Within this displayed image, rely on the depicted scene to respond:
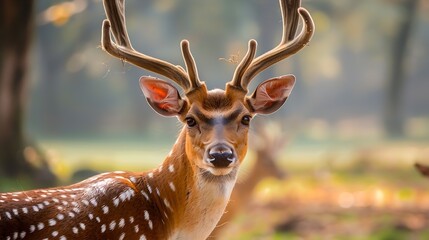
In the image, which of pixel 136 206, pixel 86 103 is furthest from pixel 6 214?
pixel 86 103

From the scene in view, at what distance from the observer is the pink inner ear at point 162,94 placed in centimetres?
409

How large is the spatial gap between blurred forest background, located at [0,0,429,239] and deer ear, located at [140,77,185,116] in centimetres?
816

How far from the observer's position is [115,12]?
14.2 feet

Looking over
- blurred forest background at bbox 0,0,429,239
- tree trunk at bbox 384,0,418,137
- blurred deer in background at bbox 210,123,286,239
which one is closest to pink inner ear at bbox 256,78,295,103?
blurred deer in background at bbox 210,123,286,239

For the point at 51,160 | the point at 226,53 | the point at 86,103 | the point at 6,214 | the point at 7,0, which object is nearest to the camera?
the point at 6,214

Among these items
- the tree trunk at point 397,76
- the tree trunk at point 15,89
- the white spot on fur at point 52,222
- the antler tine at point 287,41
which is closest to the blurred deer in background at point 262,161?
the tree trunk at point 15,89

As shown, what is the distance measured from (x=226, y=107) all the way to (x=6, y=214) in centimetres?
105

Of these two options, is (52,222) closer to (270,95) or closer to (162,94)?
(162,94)

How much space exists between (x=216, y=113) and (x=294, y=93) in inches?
801

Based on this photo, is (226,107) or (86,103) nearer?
(226,107)

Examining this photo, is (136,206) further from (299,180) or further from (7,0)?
(299,180)

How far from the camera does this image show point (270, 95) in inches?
164

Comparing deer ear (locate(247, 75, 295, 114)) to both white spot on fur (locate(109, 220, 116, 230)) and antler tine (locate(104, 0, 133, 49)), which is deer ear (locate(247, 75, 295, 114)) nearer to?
antler tine (locate(104, 0, 133, 49))

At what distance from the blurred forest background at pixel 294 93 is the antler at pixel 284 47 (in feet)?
25.9
